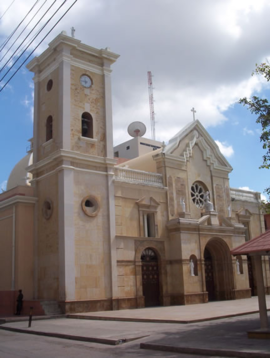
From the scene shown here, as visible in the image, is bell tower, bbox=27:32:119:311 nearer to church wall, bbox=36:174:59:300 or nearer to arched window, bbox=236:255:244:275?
church wall, bbox=36:174:59:300

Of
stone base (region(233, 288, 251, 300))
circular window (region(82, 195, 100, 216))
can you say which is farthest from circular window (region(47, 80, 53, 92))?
stone base (region(233, 288, 251, 300))

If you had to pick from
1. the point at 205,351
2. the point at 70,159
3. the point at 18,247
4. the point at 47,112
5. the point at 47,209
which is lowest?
the point at 205,351

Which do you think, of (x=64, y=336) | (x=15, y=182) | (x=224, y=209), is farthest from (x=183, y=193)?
(x=64, y=336)

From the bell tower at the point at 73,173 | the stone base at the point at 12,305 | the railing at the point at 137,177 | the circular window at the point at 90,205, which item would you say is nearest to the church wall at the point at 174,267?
the railing at the point at 137,177

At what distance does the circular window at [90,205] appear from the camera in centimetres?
2480

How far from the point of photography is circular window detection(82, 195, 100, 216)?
976 inches

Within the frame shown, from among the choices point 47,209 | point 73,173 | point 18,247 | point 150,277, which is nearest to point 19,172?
point 47,209

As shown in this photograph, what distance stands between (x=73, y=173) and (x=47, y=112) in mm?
5216

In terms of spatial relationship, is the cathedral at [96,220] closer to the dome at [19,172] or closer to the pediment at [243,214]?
the pediment at [243,214]

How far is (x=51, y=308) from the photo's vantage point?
2230 centimetres

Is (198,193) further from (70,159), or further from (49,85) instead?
(49,85)

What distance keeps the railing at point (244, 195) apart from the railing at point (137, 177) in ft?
29.9

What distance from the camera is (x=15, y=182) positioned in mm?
35625

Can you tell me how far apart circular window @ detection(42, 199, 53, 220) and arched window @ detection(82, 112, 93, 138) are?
484 centimetres
